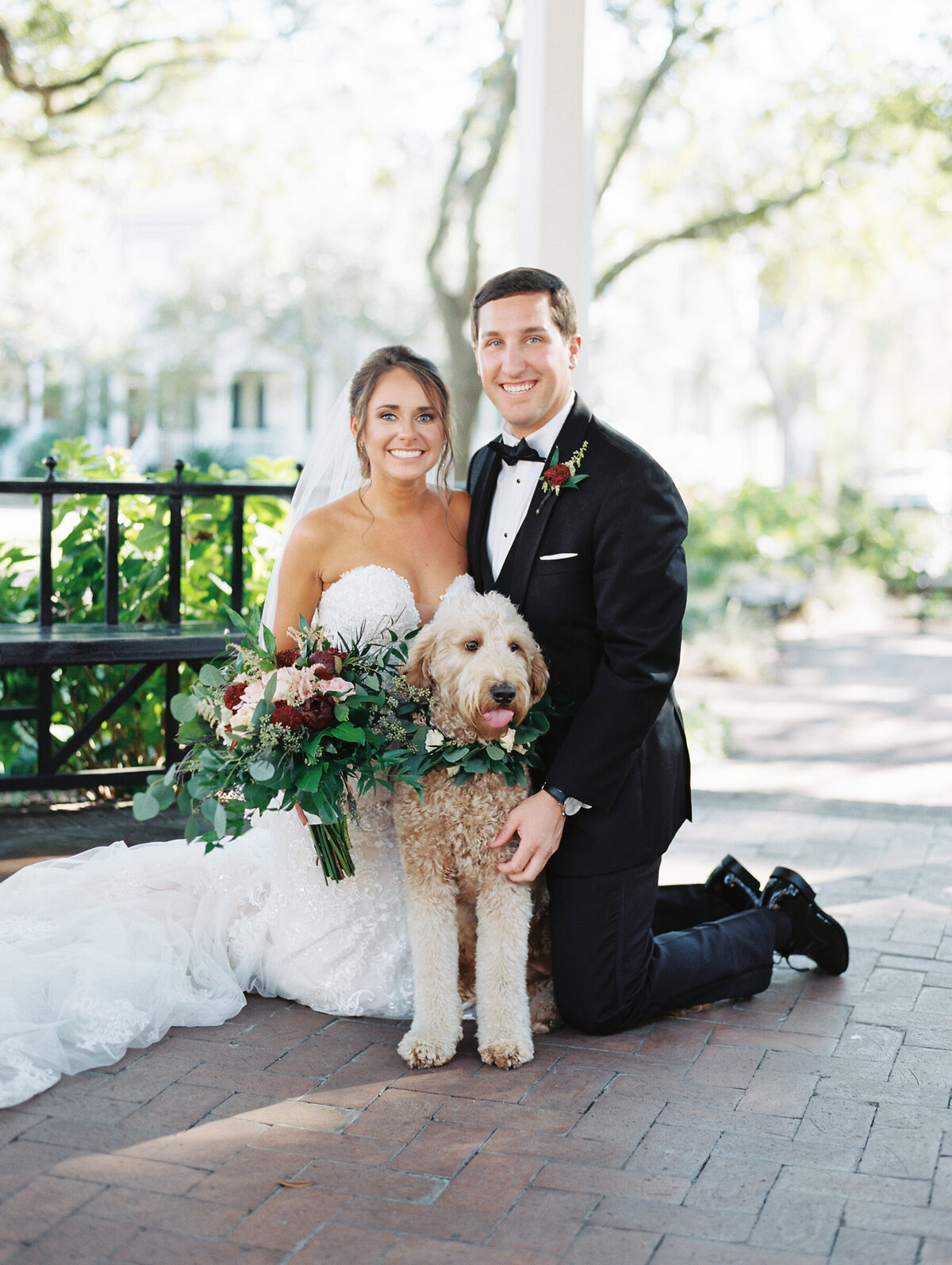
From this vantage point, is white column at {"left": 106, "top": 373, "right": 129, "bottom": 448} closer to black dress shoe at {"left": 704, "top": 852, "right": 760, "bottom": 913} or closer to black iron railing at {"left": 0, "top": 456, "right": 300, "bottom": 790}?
black iron railing at {"left": 0, "top": 456, "right": 300, "bottom": 790}

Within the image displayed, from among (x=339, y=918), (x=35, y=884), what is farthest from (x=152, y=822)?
(x=339, y=918)

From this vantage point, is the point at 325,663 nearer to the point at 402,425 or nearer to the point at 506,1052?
the point at 402,425

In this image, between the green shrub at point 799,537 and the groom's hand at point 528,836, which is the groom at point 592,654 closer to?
the groom's hand at point 528,836

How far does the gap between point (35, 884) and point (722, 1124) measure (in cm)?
213

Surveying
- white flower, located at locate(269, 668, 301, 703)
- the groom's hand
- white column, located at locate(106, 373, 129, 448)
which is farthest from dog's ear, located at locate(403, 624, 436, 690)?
white column, located at locate(106, 373, 129, 448)

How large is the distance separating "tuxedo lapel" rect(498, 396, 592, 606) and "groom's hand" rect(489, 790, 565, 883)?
570 mm

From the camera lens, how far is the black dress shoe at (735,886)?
12.8ft

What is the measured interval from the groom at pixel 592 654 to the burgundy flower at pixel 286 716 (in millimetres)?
617

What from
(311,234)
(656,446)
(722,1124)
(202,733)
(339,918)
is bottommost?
(722,1124)

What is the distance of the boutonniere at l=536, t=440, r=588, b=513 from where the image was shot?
3336 millimetres

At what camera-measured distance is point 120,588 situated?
226 inches

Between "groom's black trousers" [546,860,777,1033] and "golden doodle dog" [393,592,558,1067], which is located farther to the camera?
"groom's black trousers" [546,860,777,1033]

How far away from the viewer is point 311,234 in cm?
2403

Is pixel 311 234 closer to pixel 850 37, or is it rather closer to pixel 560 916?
pixel 850 37
